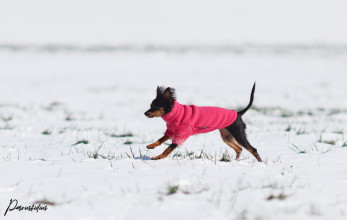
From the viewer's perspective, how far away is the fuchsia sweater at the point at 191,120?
4.38m

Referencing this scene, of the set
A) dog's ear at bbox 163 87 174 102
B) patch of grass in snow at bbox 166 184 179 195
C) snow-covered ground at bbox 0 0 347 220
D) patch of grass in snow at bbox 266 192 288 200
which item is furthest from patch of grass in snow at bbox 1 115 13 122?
patch of grass in snow at bbox 266 192 288 200

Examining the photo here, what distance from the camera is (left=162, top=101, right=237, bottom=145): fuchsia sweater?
4.38 metres

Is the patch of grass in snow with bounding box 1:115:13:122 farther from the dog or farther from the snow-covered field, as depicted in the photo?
the dog

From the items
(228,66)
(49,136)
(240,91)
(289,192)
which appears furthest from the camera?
(228,66)

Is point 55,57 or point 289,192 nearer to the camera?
point 289,192

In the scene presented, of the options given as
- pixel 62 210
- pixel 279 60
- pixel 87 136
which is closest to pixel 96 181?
pixel 62 210

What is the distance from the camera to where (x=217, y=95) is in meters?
17.6

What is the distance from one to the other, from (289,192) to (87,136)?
4.72 metres

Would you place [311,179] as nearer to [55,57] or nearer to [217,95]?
[217,95]

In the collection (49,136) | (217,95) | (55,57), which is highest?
(55,57)

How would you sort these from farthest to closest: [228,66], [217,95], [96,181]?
[228,66] → [217,95] → [96,181]

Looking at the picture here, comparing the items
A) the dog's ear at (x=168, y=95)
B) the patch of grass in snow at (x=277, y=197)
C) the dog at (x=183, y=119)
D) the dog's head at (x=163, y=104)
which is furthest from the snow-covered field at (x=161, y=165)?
the dog's ear at (x=168, y=95)

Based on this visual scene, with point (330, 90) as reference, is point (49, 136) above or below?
below

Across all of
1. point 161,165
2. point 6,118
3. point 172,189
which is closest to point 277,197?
point 172,189
